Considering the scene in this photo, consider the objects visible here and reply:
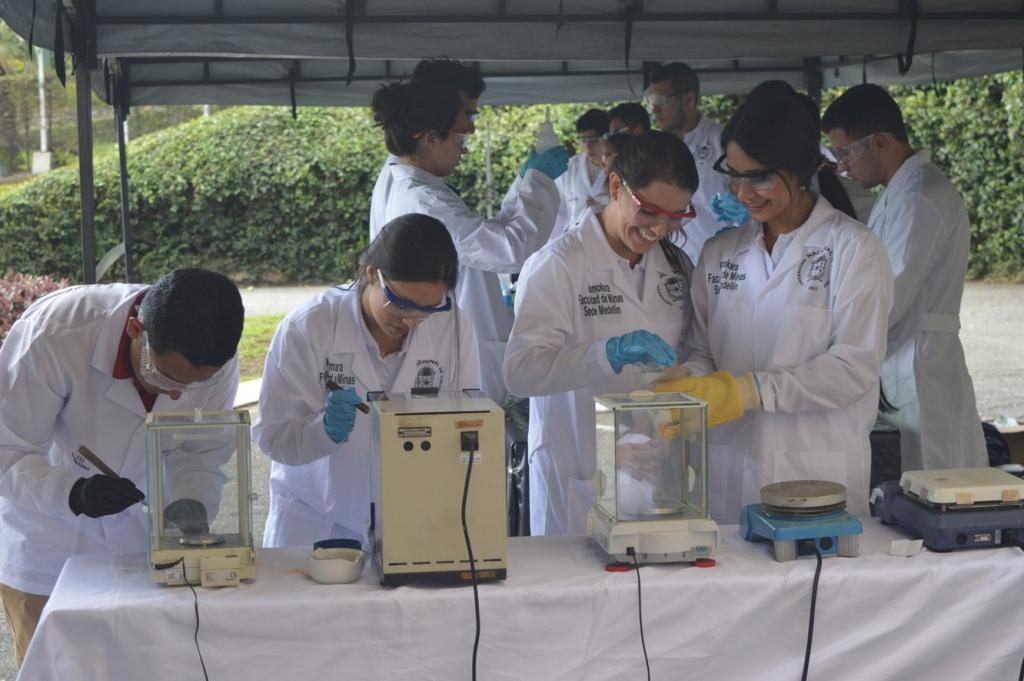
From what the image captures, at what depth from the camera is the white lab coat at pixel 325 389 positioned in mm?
2645

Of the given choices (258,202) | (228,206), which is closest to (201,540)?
(258,202)

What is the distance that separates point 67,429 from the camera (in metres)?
2.47

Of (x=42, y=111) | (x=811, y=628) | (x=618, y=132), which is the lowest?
(x=811, y=628)

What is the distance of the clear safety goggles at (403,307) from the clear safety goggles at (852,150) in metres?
1.77

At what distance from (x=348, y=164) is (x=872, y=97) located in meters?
9.61

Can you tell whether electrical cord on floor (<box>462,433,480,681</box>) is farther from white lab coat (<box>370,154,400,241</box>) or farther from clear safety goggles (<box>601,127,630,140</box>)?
clear safety goggles (<box>601,127,630,140</box>)

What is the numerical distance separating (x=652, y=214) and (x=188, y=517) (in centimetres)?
127

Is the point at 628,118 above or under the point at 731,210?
above

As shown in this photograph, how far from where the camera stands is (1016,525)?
7.52 ft

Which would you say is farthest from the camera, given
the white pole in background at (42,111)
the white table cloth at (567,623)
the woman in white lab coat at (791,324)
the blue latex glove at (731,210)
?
the white pole in background at (42,111)

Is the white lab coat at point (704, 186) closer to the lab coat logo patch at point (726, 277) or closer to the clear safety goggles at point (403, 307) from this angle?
the lab coat logo patch at point (726, 277)

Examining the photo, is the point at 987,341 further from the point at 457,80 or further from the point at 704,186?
the point at 457,80

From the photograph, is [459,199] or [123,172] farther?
[123,172]

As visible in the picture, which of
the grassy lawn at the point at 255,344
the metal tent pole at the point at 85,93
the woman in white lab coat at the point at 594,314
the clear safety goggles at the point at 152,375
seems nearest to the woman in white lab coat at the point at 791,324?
the woman in white lab coat at the point at 594,314
